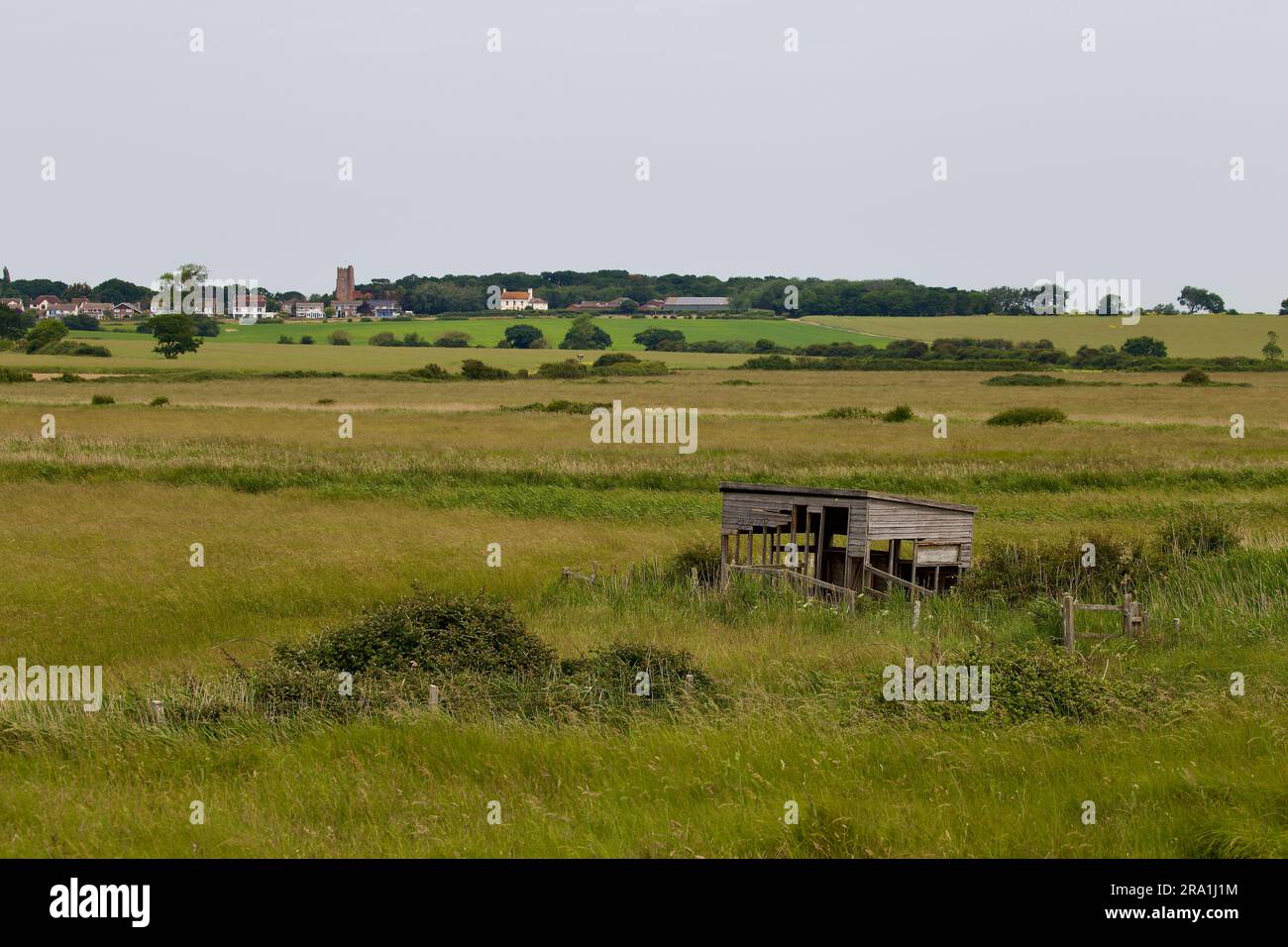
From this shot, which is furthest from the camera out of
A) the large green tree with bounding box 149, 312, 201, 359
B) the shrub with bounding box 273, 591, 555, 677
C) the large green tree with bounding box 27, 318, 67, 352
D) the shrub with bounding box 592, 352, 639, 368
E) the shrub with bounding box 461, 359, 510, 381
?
the large green tree with bounding box 27, 318, 67, 352

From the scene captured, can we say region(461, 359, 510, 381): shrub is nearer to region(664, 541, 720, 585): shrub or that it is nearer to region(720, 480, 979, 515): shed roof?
region(664, 541, 720, 585): shrub

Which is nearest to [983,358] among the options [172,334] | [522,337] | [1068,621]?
[522,337]

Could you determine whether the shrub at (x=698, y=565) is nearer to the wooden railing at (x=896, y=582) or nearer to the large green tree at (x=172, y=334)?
the wooden railing at (x=896, y=582)

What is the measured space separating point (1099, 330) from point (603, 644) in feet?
546

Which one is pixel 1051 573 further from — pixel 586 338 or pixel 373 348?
pixel 586 338

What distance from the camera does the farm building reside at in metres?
24.7

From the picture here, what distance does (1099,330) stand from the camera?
17300 cm

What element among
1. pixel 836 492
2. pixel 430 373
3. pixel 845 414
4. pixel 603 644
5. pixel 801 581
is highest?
pixel 430 373

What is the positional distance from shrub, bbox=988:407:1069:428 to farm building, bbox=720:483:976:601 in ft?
124

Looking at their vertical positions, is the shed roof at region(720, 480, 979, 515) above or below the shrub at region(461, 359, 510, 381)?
below

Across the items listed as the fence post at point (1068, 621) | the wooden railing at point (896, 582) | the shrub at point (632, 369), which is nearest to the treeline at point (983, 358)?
the shrub at point (632, 369)

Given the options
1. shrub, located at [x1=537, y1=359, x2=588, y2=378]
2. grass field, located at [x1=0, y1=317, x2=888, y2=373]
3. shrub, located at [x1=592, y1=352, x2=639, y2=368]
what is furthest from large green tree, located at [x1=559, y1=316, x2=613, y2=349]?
shrub, located at [x1=537, y1=359, x2=588, y2=378]
